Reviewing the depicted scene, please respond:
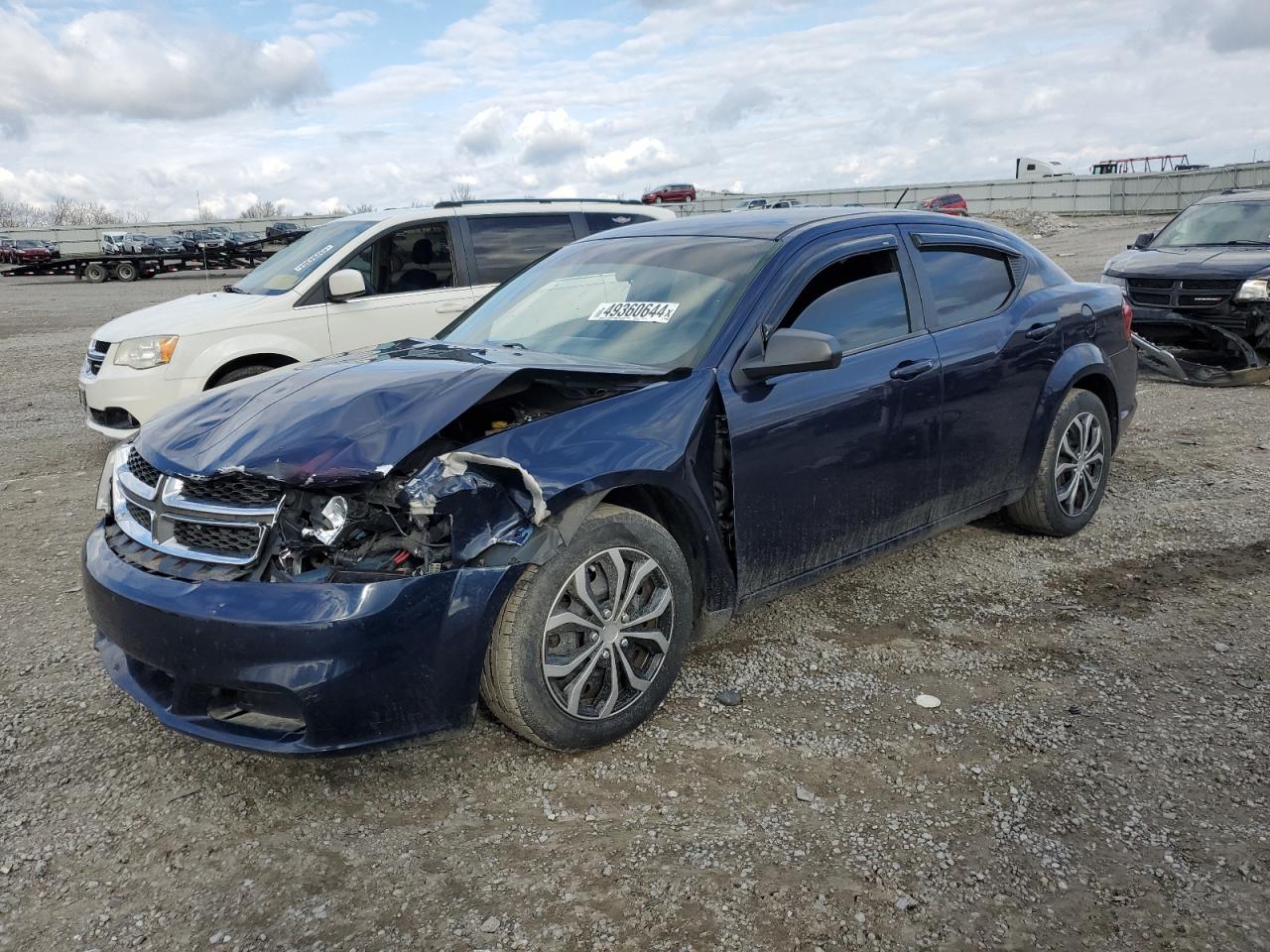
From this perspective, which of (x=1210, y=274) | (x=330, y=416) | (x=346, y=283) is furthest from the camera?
(x=1210, y=274)

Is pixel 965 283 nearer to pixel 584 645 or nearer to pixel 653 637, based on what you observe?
pixel 653 637

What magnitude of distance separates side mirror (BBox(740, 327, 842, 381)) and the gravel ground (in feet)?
3.96

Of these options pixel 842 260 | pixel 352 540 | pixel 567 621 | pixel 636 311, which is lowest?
pixel 567 621

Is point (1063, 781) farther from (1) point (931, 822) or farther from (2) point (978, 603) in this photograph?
(2) point (978, 603)

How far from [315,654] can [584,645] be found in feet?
2.82

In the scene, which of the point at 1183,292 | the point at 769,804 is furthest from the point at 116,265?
the point at 769,804

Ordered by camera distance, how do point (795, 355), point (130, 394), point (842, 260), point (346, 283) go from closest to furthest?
point (795, 355)
point (842, 260)
point (130, 394)
point (346, 283)

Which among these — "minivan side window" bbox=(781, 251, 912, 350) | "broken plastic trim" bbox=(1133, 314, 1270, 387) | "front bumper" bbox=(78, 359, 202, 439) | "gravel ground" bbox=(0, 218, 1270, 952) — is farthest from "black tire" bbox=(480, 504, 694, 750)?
"broken plastic trim" bbox=(1133, 314, 1270, 387)

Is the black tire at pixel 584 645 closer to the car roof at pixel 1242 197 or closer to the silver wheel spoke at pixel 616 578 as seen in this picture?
the silver wheel spoke at pixel 616 578

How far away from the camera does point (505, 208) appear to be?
8.36 meters

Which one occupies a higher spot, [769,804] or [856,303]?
[856,303]

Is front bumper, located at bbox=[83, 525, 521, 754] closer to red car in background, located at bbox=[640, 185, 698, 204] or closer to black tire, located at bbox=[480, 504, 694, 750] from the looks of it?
black tire, located at bbox=[480, 504, 694, 750]

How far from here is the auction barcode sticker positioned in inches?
151

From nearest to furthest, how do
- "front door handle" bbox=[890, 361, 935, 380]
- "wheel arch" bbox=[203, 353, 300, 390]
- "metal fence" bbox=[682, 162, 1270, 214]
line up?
"front door handle" bbox=[890, 361, 935, 380]
"wheel arch" bbox=[203, 353, 300, 390]
"metal fence" bbox=[682, 162, 1270, 214]
